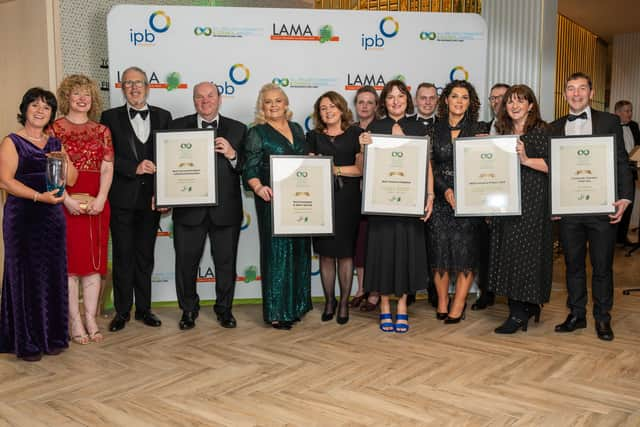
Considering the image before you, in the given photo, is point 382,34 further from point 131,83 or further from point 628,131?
point 628,131

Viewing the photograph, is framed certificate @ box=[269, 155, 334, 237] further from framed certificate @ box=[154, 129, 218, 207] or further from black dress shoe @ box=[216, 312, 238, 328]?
black dress shoe @ box=[216, 312, 238, 328]

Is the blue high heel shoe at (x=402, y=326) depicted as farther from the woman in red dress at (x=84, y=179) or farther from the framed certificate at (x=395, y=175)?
the woman in red dress at (x=84, y=179)

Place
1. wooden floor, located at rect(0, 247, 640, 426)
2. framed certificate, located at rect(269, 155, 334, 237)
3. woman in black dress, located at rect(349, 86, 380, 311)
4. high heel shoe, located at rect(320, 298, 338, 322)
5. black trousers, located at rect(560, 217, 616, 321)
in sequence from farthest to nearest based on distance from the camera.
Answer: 1. woman in black dress, located at rect(349, 86, 380, 311)
2. high heel shoe, located at rect(320, 298, 338, 322)
3. framed certificate, located at rect(269, 155, 334, 237)
4. black trousers, located at rect(560, 217, 616, 321)
5. wooden floor, located at rect(0, 247, 640, 426)

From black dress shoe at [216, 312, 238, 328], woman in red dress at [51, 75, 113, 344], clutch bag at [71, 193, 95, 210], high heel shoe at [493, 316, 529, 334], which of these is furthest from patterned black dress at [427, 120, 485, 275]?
clutch bag at [71, 193, 95, 210]

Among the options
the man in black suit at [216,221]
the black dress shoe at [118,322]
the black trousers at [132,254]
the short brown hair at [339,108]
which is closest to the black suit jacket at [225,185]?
the man in black suit at [216,221]

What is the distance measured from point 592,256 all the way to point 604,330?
48cm

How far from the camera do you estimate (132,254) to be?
13.3 feet

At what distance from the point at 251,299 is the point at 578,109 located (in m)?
2.76

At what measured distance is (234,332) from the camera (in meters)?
4.00

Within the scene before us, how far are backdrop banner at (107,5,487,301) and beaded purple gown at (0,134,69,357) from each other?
1.18 meters

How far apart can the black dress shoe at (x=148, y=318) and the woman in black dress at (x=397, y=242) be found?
1.47 meters

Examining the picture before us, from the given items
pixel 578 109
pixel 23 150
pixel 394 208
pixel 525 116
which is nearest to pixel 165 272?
pixel 23 150

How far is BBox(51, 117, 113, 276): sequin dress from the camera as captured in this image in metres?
3.61

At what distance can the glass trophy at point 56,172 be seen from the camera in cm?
326
